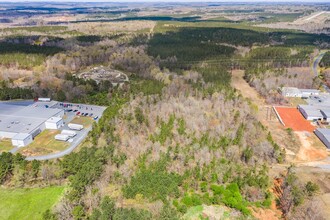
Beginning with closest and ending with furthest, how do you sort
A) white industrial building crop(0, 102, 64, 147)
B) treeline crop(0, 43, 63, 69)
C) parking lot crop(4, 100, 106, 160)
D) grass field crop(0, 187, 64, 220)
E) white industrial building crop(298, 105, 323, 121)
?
1. grass field crop(0, 187, 64, 220)
2. parking lot crop(4, 100, 106, 160)
3. white industrial building crop(0, 102, 64, 147)
4. white industrial building crop(298, 105, 323, 121)
5. treeline crop(0, 43, 63, 69)

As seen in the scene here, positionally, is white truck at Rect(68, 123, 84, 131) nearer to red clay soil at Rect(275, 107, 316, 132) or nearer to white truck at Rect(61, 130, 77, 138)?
white truck at Rect(61, 130, 77, 138)

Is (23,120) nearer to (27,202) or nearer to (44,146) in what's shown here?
(44,146)

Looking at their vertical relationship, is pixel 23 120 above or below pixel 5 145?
above

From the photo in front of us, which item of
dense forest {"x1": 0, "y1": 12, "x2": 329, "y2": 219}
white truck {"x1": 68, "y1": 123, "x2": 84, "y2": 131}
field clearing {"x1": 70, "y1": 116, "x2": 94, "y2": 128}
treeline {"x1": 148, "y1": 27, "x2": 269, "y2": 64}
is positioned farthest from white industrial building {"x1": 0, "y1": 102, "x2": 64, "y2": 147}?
treeline {"x1": 148, "y1": 27, "x2": 269, "y2": 64}

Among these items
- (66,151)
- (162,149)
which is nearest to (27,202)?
(66,151)

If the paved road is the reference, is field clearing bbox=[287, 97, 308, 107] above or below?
below

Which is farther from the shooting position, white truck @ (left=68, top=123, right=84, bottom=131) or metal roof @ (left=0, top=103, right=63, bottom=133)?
white truck @ (left=68, top=123, right=84, bottom=131)
